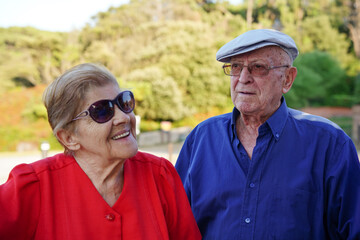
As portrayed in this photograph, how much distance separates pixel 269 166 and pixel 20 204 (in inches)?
48.7

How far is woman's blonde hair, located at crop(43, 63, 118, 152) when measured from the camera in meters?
1.55

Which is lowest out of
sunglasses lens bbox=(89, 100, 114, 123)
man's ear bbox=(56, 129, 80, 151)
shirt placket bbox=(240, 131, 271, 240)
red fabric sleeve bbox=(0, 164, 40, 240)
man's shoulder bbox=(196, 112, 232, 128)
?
shirt placket bbox=(240, 131, 271, 240)

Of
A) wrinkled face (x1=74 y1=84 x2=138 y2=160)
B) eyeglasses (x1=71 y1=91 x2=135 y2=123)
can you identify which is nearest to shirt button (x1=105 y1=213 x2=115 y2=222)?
wrinkled face (x1=74 y1=84 x2=138 y2=160)

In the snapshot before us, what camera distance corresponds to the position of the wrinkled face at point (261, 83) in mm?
2125

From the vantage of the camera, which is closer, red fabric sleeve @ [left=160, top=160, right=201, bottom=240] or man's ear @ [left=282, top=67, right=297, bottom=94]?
red fabric sleeve @ [left=160, top=160, right=201, bottom=240]

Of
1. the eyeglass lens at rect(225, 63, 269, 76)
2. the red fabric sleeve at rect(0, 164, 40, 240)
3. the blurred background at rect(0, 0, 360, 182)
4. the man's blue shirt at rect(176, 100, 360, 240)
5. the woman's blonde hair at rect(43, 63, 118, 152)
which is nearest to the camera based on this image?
the red fabric sleeve at rect(0, 164, 40, 240)

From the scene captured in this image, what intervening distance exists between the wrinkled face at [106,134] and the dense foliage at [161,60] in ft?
49.5

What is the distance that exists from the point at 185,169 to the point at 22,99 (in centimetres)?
1763

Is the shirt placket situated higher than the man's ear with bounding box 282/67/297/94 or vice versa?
the man's ear with bounding box 282/67/297/94

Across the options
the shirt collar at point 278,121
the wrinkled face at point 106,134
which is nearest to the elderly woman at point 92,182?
the wrinkled face at point 106,134

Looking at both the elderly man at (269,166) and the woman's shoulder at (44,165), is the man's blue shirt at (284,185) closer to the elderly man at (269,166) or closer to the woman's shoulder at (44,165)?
the elderly man at (269,166)

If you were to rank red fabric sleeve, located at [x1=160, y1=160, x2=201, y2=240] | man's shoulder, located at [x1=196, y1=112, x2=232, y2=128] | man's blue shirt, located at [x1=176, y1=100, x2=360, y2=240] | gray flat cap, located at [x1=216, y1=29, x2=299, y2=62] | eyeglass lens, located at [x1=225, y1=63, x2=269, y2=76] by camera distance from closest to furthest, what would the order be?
1. red fabric sleeve, located at [x1=160, y1=160, x2=201, y2=240]
2. man's blue shirt, located at [x1=176, y1=100, x2=360, y2=240]
3. gray flat cap, located at [x1=216, y1=29, x2=299, y2=62]
4. eyeglass lens, located at [x1=225, y1=63, x2=269, y2=76]
5. man's shoulder, located at [x1=196, y1=112, x2=232, y2=128]

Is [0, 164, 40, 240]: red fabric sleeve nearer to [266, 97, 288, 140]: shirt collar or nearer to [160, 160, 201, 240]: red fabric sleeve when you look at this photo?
[160, 160, 201, 240]: red fabric sleeve

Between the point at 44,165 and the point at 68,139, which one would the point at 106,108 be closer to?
the point at 68,139
